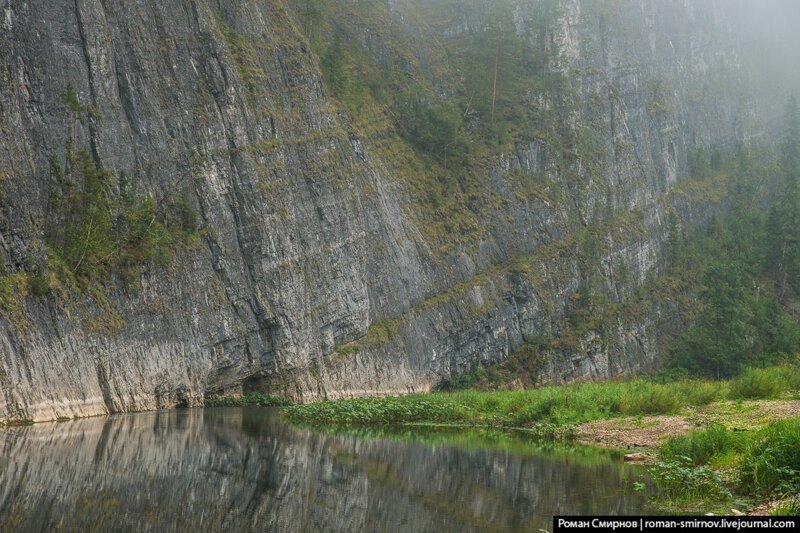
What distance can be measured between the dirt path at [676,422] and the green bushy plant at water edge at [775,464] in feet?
32.5

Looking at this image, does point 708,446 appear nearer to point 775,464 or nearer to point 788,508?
point 775,464

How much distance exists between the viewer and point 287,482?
21641mm

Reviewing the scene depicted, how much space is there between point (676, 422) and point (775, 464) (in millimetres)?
16606

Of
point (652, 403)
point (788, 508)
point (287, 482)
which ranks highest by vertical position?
point (287, 482)

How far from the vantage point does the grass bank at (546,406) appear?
4072 cm

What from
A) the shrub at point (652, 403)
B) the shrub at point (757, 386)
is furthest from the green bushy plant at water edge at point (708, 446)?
the shrub at point (757, 386)

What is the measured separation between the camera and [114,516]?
16.4 m

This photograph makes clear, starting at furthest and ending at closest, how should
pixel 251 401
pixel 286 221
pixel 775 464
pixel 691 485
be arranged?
1. pixel 286 221
2. pixel 251 401
3. pixel 691 485
4. pixel 775 464

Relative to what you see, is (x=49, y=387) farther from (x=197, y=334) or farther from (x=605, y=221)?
(x=605, y=221)

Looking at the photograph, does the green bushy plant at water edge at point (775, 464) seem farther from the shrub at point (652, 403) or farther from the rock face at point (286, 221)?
the rock face at point (286, 221)

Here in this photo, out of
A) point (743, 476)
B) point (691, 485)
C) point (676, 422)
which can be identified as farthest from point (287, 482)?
point (676, 422)

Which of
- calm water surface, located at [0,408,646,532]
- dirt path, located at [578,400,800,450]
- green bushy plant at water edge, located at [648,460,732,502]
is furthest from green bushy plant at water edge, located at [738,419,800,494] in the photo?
dirt path, located at [578,400,800,450]

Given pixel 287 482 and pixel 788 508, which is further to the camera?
pixel 287 482

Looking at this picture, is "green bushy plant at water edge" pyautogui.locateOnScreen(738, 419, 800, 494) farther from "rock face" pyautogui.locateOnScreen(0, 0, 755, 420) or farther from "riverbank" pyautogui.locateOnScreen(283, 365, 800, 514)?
"rock face" pyautogui.locateOnScreen(0, 0, 755, 420)
